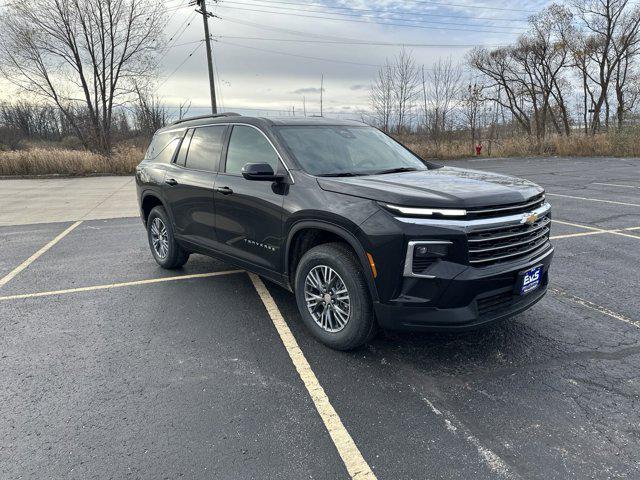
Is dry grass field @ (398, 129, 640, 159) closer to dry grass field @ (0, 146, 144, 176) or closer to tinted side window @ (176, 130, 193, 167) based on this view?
dry grass field @ (0, 146, 144, 176)

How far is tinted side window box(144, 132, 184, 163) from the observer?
5.60 metres

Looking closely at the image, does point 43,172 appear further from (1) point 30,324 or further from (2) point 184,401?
(2) point 184,401

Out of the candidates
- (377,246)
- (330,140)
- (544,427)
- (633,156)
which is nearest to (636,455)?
(544,427)

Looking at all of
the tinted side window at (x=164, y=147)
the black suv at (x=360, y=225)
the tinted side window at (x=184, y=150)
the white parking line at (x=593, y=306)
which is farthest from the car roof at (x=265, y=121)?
the white parking line at (x=593, y=306)

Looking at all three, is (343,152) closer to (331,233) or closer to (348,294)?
(331,233)

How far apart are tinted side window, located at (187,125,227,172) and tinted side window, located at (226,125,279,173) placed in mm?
227

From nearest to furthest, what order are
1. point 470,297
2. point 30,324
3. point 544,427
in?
point 544,427 → point 470,297 → point 30,324

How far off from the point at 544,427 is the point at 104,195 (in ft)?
47.3

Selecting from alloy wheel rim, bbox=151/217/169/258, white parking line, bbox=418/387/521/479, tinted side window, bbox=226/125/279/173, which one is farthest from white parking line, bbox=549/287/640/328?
alloy wheel rim, bbox=151/217/169/258

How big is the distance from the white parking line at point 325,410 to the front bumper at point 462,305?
664 mm

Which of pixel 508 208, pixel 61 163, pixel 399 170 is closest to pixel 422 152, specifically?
pixel 61 163

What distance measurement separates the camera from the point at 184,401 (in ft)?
9.75

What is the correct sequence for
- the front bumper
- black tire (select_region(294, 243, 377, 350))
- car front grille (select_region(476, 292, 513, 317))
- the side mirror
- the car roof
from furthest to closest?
the car roof < the side mirror < black tire (select_region(294, 243, 377, 350)) < car front grille (select_region(476, 292, 513, 317)) < the front bumper

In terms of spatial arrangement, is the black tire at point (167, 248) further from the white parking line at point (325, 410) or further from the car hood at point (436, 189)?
the car hood at point (436, 189)
